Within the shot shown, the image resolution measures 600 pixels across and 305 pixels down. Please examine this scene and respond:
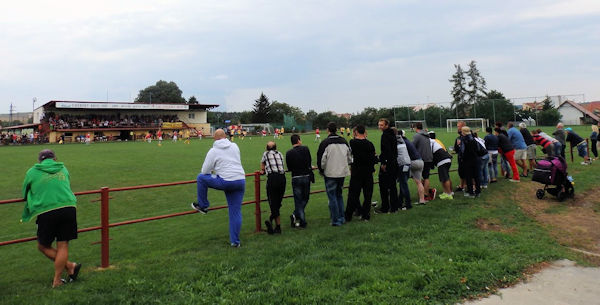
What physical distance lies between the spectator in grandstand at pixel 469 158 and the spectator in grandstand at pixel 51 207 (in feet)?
25.5

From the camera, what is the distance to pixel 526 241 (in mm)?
5598

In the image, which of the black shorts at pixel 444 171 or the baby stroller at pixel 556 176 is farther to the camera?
the black shorts at pixel 444 171

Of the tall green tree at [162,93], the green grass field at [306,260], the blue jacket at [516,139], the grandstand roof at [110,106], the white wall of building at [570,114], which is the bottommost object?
the green grass field at [306,260]

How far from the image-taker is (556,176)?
333 inches

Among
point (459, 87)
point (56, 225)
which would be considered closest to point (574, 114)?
point (459, 87)

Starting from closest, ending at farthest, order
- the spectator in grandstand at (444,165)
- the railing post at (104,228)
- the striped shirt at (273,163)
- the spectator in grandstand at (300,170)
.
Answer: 1. the railing post at (104,228)
2. the striped shirt at (273,163)
3. the spectator in grandstand at (300,170)
4. the spectator in grandstand at (444,165)

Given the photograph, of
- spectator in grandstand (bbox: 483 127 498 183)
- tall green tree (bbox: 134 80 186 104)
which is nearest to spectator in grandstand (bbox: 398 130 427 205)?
spectator in grandstand (bbox: 483 127 498 183)

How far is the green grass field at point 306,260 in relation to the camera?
4012 millimetres

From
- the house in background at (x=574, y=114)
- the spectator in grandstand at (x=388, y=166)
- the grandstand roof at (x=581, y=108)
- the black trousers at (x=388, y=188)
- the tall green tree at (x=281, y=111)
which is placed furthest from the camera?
the tall green tree at (x=281, y=111)

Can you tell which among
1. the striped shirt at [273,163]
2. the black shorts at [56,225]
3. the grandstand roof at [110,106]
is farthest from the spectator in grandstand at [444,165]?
the grandstand roof at [110,106]

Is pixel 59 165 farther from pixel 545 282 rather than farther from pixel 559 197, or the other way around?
pixel 559 197

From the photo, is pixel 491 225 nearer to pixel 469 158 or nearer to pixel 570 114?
pixel 469 158

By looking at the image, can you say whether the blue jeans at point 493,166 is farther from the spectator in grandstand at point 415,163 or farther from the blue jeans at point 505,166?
the spectator in grandstand at point 415,163

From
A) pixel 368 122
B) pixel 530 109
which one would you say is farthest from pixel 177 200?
pixel 368 122
